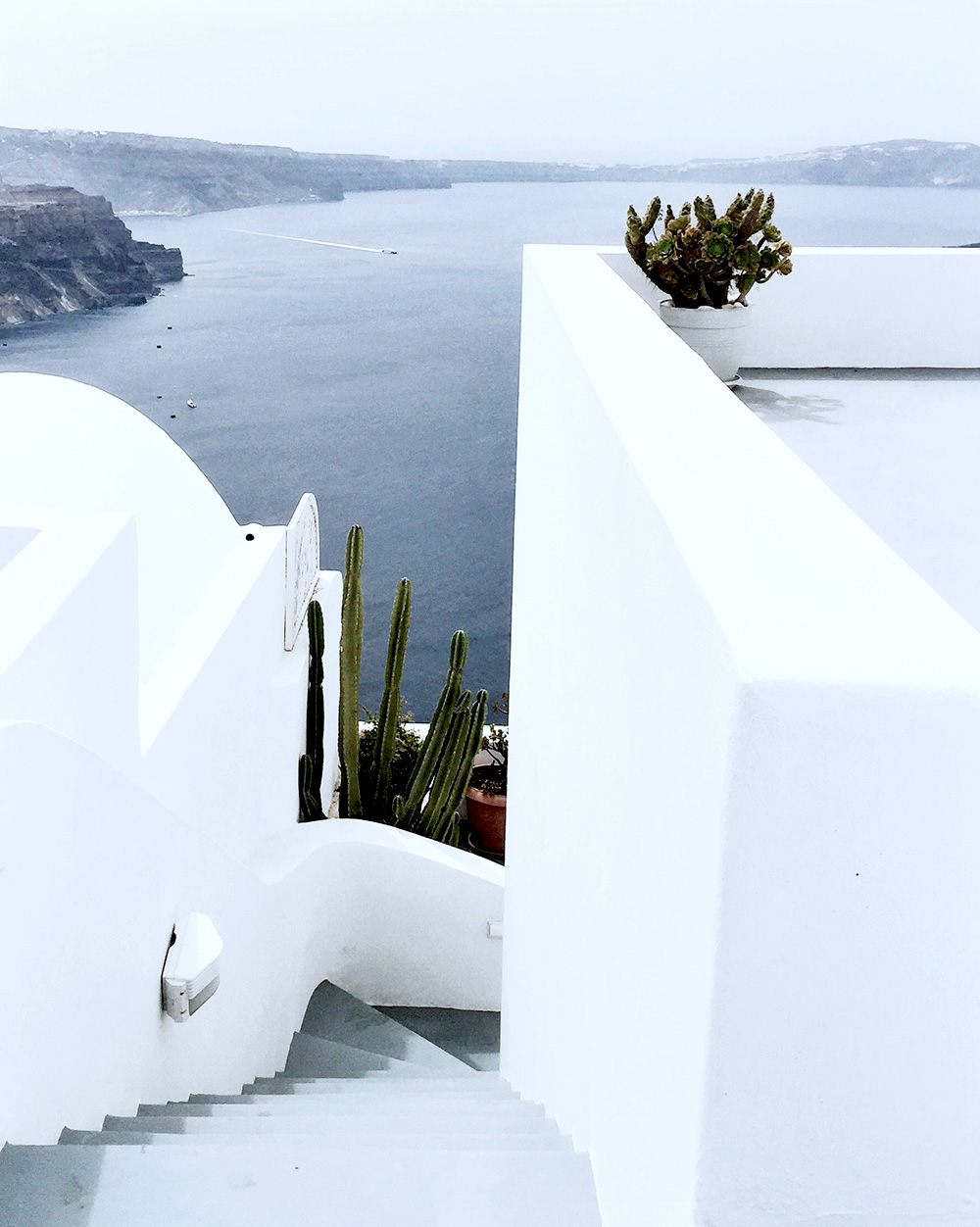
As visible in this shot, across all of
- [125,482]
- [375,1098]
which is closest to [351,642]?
[125,482]

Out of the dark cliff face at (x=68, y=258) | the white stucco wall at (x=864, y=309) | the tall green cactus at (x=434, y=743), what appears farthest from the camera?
the dark cliff face at (x=68, y=258)

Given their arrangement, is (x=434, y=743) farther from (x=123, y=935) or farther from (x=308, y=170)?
(x=308, y=170)

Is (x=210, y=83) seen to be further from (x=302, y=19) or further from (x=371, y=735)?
(x=371, y=735)

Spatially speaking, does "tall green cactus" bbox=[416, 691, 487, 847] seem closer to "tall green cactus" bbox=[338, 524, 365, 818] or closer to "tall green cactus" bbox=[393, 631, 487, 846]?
"tall green cactus" bbox=[393, 631, 487, 846]

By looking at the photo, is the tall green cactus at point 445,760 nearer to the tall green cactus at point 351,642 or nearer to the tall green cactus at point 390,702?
the tall green cactus at point 390,702

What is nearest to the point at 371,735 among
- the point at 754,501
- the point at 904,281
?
the point at 904,281

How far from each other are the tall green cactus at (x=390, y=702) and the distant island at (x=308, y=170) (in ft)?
44.2

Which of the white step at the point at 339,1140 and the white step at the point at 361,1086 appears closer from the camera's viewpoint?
the white step at the point at 339,1140

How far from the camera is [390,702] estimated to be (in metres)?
6.54

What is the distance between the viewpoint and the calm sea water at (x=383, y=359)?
14.9m

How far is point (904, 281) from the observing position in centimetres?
457

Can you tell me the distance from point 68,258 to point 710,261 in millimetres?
14676

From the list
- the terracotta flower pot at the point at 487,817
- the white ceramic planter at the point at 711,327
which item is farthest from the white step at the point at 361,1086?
the terracotta flower pot at the point at 487,817

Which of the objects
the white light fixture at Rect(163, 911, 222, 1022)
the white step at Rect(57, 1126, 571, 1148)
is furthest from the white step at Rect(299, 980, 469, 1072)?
the white step at Rect(57, 1126, 571, 1148)
